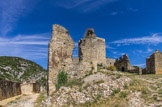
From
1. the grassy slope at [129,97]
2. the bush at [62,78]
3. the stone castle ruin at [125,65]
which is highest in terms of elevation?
the stone castle ruin at [125,65]

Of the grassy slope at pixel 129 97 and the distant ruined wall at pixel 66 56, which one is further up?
→ the distant ruined wall at pixel 66 56

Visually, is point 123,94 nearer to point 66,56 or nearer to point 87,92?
point 87,92

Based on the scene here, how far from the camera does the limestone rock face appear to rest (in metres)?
12.0

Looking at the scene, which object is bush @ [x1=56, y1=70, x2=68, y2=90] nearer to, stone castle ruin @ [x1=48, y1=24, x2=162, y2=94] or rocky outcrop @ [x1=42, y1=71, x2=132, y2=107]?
stone castle ruin @ [x1=48, y1=24, x2=162, y2=94]

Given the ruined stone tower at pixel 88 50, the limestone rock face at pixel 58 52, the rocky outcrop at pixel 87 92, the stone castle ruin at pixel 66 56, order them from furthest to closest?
the ruined stone tower at pixel 88 50 < the stone castle ruin at pixel 66 56 < the limestone rock face at pixel 58 52 < the rocky outcrop at pixel 87 92

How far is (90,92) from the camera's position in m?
9.66

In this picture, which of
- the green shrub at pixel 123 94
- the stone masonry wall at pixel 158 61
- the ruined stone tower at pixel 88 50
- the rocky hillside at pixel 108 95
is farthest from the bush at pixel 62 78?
the stone masonry wall at pixel 158 61

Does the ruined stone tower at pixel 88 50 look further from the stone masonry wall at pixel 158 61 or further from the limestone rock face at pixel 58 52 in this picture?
the stone masonry wall at pixel 158 61

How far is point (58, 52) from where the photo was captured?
41.2 ft

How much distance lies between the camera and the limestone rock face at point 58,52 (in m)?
12.0

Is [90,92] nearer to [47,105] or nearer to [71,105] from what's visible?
[71,105]

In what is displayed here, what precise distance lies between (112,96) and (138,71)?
14777 millimetres

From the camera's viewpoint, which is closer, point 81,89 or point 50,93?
point 81,89

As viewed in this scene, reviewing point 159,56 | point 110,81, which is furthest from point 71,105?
point 159,56
